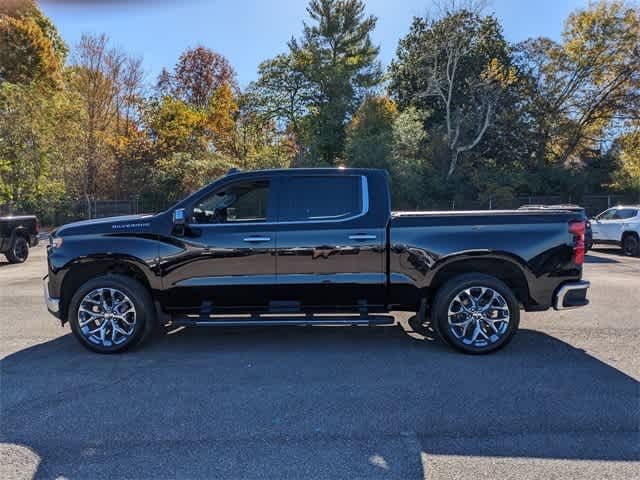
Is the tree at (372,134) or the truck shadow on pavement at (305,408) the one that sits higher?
the tree at (372,134)

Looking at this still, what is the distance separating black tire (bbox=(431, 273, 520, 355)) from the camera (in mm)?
5062

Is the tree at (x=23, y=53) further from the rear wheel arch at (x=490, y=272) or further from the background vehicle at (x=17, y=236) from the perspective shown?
the rear wheel arch at (x=490, y=272)

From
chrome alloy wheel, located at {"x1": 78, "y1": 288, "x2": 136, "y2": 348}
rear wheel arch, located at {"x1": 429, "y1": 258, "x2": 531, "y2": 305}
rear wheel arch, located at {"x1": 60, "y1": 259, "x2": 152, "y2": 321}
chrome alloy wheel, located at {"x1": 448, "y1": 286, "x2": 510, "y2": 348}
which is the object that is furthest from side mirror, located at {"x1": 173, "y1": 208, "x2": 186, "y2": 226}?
chrome alloy wheel, located at {"x1": 448, "y1": 286, "x2": 510, "y2": 348}

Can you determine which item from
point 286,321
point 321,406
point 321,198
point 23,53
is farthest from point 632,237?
point 23,53

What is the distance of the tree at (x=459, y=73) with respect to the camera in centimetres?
2978

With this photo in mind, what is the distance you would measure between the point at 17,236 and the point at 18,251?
454mm

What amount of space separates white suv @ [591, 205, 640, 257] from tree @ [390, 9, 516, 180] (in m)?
15.5

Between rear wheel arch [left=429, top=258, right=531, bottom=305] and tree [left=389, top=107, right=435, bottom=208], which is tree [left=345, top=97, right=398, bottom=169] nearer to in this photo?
tree [left=389, top=107, right=435, bottom=208]

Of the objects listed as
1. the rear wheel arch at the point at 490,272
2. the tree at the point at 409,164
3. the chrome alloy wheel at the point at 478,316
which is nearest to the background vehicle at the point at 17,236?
the rear wheel arch at the point at 490,272

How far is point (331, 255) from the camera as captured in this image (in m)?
5.11

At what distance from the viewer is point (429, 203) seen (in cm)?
2986

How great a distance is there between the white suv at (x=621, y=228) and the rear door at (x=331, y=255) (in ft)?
41.9

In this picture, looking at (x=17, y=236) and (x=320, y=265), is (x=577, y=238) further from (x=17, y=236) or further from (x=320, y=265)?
(x=17, y=236)

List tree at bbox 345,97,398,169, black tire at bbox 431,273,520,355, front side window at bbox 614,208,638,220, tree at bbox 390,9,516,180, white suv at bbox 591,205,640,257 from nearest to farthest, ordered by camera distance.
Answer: black tire at bbox 431,273,520,355, white suv at bbox 591,205,640,257, front side window at bbox 614,208,638,220, tree at bbox 345,97,398,169, tree at bbox 390,9,516,180
